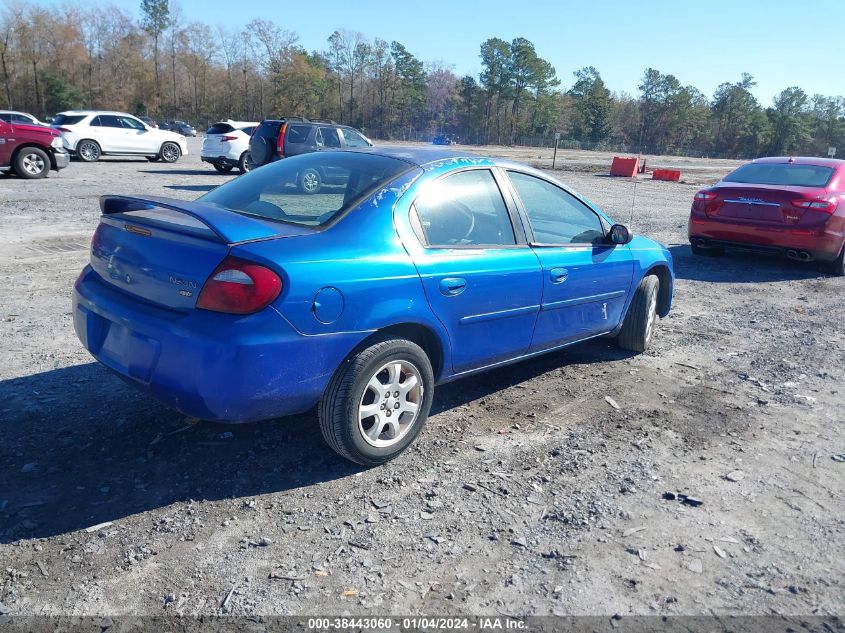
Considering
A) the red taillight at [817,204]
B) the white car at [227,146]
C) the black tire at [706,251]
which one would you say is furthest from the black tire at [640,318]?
the white car at [227,146]

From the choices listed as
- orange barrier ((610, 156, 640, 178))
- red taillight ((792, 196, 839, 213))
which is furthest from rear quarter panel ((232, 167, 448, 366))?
orange barrier ((610, 156, 640, 178))

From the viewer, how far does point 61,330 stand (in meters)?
5.46

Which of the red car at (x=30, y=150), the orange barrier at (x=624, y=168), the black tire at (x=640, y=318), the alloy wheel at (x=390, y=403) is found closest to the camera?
the alloy wheel at (x=390, y=403)

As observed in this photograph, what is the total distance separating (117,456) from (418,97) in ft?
381

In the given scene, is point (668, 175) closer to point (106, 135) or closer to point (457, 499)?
point (106, 135)

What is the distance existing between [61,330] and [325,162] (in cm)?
293

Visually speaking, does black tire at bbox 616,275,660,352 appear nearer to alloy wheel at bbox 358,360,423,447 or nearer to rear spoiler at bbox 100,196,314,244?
alloy wheel at bbox 358,360,423,447

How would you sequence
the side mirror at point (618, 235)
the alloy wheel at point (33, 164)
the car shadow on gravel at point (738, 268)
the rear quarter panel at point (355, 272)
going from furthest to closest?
the alloy wheel at point (33, 164) → the car shadow on gravel at point (738, 268) → the side mirror at point (618, 235) → the rear quarter panel at point (355, 272)

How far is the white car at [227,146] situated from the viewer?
1981cm

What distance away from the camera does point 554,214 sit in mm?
4805

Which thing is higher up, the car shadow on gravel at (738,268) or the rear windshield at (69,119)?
the rear windshield at (69,119)

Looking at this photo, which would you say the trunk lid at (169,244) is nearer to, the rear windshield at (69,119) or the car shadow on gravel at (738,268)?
the car shadow on gravel at (738,268)

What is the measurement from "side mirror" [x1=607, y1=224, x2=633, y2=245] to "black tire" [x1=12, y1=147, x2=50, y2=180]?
1568 cm

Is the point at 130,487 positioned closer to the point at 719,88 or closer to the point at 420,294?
the point at 420,294
